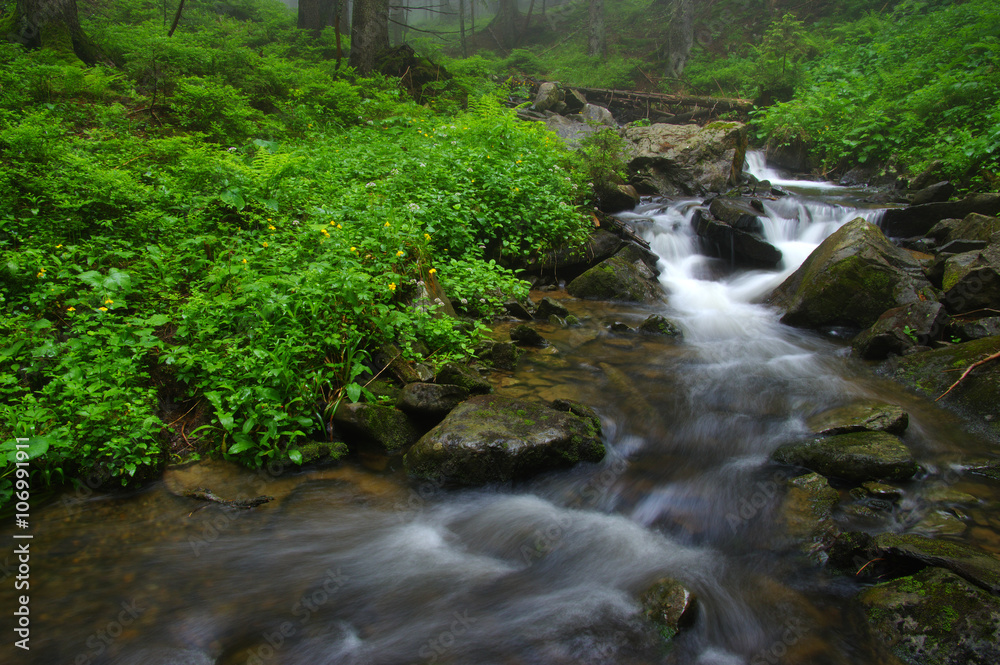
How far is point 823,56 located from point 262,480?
2443 centimetres

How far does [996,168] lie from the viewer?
9.34 m

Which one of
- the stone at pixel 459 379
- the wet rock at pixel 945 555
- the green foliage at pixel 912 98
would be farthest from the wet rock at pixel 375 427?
the green foliage at pixel 912 98

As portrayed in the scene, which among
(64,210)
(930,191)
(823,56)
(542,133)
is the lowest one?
(64,210)

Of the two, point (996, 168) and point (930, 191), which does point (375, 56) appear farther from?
point (996, 168)

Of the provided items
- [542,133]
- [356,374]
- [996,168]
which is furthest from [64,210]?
[996,168]

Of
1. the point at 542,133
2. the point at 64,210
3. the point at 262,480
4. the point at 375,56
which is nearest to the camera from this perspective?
the point at 262,480

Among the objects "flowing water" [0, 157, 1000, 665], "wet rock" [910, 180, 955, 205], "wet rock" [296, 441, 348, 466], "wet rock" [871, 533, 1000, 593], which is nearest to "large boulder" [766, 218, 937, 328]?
"flowing water" [0, 157, 1000, 665]

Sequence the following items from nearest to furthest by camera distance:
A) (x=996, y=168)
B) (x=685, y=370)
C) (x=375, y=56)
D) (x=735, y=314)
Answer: (x=685, y=370) < (x=735, y=314) < (x=996, y=168) < (x=375, y=56)

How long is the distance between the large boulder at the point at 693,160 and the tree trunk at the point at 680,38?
10.3 metres

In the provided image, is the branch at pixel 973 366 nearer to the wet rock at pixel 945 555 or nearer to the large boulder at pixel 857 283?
the large boulder at pixel 857 283

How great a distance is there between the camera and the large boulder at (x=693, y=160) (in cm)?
1316

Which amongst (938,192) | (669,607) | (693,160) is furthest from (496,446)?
(693,160)

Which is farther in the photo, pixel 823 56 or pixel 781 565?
pixel 823 56

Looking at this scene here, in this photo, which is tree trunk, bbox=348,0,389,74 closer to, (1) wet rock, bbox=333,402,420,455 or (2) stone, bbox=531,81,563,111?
(2) stone, bbox=531,81,563,111
